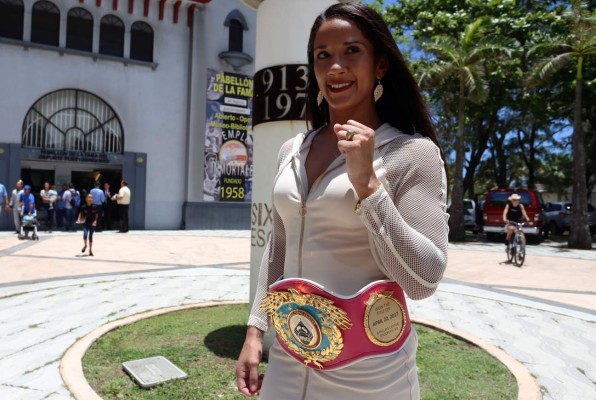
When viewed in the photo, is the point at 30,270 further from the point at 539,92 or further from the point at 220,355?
the point at 539,92

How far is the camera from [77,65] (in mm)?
18016

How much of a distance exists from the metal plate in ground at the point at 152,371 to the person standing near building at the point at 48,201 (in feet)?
49.3

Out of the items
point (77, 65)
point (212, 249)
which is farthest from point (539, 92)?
point (77, 65)

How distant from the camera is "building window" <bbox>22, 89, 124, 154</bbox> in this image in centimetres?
1755

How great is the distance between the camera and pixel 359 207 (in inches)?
46.6

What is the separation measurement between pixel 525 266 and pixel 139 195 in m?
14.5

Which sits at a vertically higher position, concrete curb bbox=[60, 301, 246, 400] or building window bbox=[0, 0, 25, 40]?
building window bbox=[0, 0, 25, 40]

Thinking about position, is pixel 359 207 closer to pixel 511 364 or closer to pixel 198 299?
pixel 511 364

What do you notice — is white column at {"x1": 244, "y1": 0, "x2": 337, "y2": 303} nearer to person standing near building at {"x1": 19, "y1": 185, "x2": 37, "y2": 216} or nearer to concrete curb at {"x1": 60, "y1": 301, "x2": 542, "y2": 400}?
concrete curb at {"x1": 60, "y1": 301, "x2": 542, "y2": 400}

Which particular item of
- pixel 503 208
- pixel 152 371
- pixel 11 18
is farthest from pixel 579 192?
pixel 11 18

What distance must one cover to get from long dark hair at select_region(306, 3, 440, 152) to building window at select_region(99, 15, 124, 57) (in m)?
19.5

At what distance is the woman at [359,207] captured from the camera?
1.18 meters

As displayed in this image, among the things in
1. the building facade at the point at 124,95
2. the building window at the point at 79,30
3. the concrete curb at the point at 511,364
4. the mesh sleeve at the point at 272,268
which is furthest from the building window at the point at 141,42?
the mesh sleeve at the point at 272,268

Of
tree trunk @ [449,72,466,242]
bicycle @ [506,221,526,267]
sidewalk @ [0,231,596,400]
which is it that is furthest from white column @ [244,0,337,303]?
tree trunk @ [449,72,466,242]
